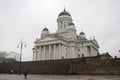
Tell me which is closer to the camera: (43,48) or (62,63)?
(62,63)

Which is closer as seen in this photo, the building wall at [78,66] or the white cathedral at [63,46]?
the building wall at [78,66]

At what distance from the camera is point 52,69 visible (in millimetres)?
36812

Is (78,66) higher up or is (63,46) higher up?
(63,46)

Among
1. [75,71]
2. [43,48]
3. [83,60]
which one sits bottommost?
[75,71]

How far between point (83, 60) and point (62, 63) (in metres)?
5.10

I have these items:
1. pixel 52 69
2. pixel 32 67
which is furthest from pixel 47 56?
pixel 52 69

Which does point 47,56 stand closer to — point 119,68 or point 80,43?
point 80,43

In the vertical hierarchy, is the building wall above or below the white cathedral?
below

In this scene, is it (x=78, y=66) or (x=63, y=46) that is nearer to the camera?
(x=78, y=66)

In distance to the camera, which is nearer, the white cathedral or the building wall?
the building wall

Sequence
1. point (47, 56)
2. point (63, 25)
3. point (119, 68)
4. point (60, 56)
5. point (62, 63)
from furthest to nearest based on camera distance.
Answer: point (63, 25) → point (47, 56) → point (60, 56) → point (62, 63) → point (119, 68)

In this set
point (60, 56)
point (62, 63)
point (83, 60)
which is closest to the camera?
point (83, 60)

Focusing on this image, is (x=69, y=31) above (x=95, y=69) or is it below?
above

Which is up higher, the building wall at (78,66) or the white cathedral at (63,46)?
the white cathedral at (63,46)
